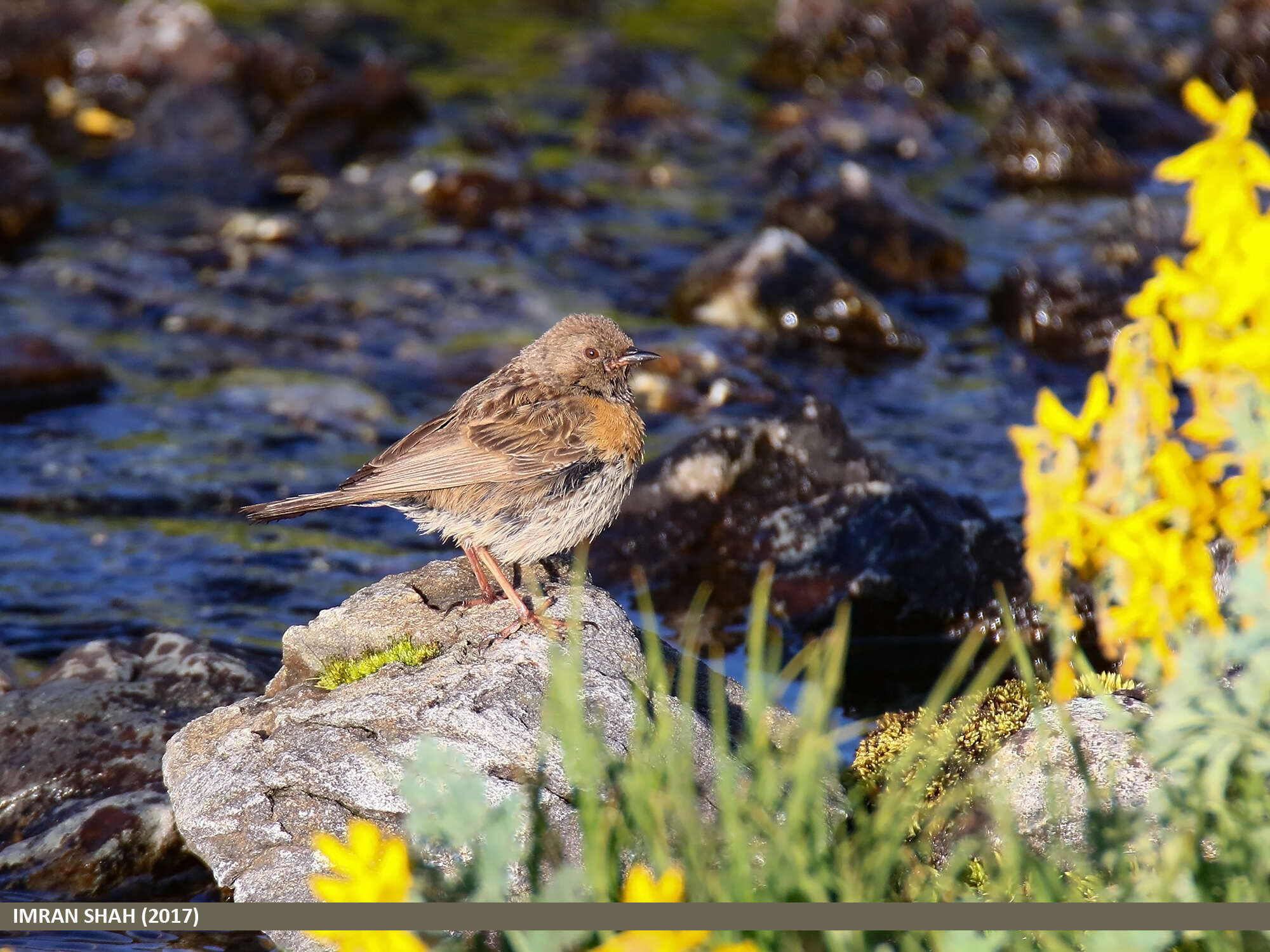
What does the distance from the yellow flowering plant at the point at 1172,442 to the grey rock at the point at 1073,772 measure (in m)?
1.84

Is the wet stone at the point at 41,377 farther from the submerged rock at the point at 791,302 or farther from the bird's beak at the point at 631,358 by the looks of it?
the bird's beak at the point at 631,358

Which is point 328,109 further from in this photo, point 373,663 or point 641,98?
point 373,663

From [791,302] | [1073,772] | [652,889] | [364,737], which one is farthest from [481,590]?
[791,302]

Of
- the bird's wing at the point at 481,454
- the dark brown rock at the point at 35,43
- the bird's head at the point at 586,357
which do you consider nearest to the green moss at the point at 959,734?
the bird's wing at the point at 481,454

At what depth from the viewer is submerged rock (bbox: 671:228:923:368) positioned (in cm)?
1229

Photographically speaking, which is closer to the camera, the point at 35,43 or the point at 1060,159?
the point at 1060,159

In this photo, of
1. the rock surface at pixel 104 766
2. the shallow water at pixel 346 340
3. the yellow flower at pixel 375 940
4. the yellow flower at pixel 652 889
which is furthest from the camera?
the shallow water at pixel 346 340

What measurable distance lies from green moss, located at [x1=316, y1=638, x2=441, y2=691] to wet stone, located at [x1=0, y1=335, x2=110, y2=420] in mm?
6339

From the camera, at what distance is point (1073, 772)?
→ 5.07 metres

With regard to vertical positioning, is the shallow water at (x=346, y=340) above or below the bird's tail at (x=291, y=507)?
below

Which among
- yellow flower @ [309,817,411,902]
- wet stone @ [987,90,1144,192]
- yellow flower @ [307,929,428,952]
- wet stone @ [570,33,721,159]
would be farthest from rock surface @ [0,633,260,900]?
wet stone @ [987,90,1144,192]

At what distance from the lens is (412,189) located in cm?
1492

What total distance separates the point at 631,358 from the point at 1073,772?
2840 millimetres

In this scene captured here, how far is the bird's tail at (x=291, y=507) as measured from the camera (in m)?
5.96
